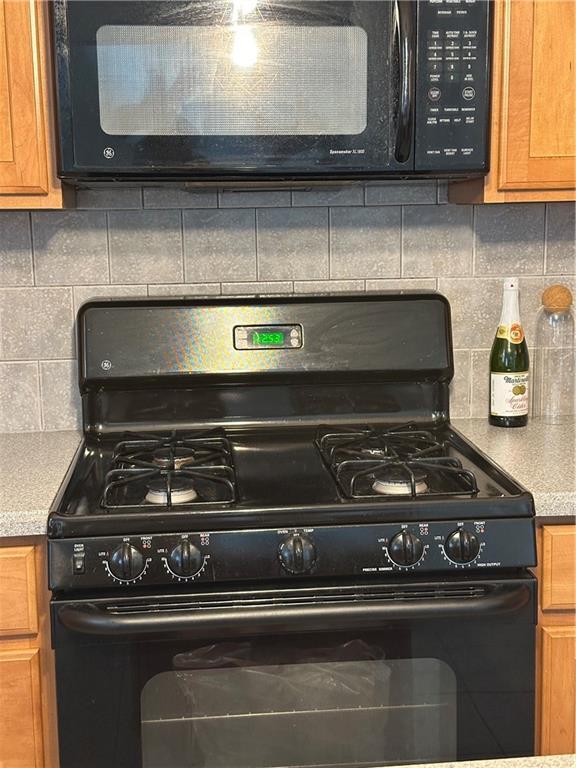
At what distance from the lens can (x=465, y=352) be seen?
2299mm

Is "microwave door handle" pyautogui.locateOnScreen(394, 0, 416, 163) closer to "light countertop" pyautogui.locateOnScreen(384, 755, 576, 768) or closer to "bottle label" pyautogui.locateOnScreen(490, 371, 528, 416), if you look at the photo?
"bottle label" pyautogui.locateOnScreen(490, 371, 528, 416)

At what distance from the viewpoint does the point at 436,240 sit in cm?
226

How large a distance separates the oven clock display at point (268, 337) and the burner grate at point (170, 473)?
212 millimetres

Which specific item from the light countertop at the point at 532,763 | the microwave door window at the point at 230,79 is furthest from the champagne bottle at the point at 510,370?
the light countertop at the point at 532,763

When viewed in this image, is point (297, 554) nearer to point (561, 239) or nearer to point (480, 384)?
point (480, 384)

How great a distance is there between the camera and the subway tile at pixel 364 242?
7.32ft

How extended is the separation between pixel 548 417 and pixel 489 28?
2.84 feet

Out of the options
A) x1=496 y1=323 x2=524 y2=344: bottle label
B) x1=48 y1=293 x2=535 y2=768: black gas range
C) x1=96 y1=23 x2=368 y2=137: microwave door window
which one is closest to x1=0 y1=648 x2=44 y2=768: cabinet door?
x1=48 y1=293 x2=535 y2=768: black gas range

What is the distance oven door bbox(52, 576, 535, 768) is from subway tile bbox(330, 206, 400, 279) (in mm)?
868

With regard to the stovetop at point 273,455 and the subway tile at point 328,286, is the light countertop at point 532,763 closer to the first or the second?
the stovetop at point 273,455

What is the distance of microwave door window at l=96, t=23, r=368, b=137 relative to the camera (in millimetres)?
1796

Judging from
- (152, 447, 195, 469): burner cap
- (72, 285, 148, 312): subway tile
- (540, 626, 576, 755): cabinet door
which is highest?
(72, 285, 148, 312): subway tile

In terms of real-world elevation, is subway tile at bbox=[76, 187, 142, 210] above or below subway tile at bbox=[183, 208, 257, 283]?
above

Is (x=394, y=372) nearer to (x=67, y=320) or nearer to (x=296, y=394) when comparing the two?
(x=296, y=394)
